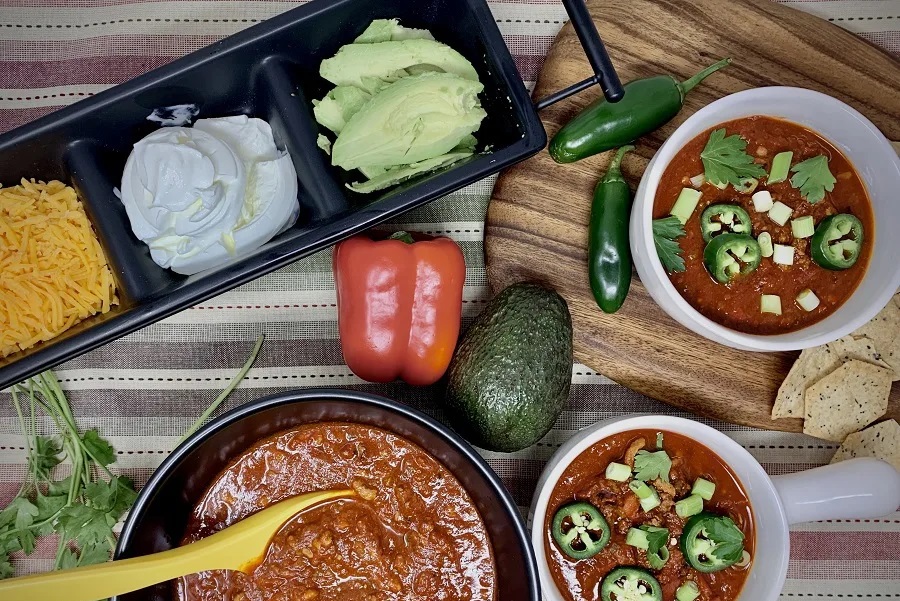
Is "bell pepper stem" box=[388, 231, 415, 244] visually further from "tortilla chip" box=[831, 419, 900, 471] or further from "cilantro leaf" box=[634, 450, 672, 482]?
"tortilla chip" box=[831, 419, 900, 471]

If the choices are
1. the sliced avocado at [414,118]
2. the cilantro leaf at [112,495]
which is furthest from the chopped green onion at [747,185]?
the cilantro leaf at [112,495]

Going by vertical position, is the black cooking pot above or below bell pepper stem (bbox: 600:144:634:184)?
below

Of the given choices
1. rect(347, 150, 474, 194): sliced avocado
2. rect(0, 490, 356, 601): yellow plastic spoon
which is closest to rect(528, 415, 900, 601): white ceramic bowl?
rect(0, 490, 356, 601): yellow plastic spoon

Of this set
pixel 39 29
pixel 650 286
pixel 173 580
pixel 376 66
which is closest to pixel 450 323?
pixel 650 286

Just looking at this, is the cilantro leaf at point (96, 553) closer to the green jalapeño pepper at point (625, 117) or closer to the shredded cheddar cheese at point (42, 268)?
the shredded cheddar cheese at point (42, 268)

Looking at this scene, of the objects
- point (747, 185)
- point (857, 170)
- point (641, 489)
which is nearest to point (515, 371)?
point (641, 489)

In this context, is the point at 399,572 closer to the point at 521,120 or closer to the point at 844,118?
the point at 521,120
